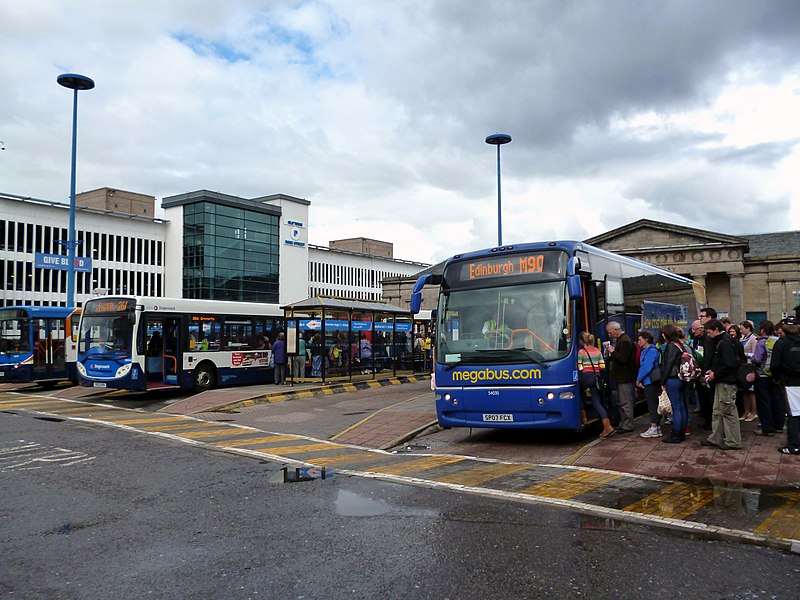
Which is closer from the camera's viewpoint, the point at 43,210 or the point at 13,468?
the point at 13,468

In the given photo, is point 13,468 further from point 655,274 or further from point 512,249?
point 655,274

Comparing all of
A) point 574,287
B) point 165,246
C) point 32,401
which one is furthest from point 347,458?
point 165,246

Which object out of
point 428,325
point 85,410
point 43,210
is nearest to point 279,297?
point 43,210

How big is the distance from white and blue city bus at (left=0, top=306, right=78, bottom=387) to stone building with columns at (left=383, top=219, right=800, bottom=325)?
87.9 feet

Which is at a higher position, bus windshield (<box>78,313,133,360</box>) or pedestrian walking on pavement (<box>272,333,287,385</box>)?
bus windshield (<box>78,313,133,360</box>)

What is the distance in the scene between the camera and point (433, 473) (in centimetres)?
850

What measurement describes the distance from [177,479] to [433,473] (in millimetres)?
3127

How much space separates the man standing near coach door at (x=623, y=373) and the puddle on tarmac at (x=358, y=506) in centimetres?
555

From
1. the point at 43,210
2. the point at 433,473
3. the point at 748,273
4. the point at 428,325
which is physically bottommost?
the point at 433,473

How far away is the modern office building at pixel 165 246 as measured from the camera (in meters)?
66.1

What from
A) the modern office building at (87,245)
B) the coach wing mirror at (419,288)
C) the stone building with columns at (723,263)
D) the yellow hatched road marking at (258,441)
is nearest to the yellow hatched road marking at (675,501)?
the coach wing mirror at (419,288)

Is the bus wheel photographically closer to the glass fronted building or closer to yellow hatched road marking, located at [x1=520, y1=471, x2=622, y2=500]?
yellow hatched road marking, located at [x1=520, y1=471, x2=622, y2=500]

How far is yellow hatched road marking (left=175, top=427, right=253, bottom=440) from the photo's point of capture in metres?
12.0

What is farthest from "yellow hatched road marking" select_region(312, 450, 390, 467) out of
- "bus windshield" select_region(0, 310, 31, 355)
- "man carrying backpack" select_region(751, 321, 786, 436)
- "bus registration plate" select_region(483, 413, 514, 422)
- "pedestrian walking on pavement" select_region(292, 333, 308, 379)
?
"bus windshield" select_region(0, 310, 31, 355)
